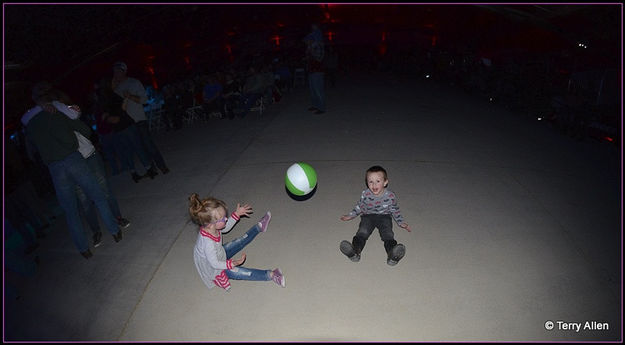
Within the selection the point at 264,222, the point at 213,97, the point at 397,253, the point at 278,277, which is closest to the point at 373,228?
the point at 397,253

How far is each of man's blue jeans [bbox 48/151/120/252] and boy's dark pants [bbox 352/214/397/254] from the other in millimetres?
3337

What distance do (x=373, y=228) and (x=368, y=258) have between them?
0.39 m

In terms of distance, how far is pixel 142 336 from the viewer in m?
2.95

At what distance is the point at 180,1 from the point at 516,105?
17.2 meters

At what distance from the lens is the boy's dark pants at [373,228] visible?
358 centimetres

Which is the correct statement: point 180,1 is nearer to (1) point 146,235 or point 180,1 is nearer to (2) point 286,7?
(2) point 286,7

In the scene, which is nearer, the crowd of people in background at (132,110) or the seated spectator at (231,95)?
the crowd of people in background at (132,110)

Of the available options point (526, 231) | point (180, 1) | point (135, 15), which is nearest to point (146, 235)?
point (526, 231)

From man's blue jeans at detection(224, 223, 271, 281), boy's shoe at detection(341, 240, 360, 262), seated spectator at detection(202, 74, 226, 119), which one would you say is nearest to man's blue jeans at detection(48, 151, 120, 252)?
man's blue jeans at detection(224, 223, 271, 281)

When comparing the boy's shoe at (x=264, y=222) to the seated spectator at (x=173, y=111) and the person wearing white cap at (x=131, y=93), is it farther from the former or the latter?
the seated spectator at (x=173, y=111)

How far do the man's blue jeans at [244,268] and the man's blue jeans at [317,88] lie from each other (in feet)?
17.6

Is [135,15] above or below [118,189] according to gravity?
above

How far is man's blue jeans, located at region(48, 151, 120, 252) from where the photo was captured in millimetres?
3520

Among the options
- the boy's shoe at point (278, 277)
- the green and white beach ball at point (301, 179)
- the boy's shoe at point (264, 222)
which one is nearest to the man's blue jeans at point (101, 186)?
the boy's shoe at point (264, 222)
